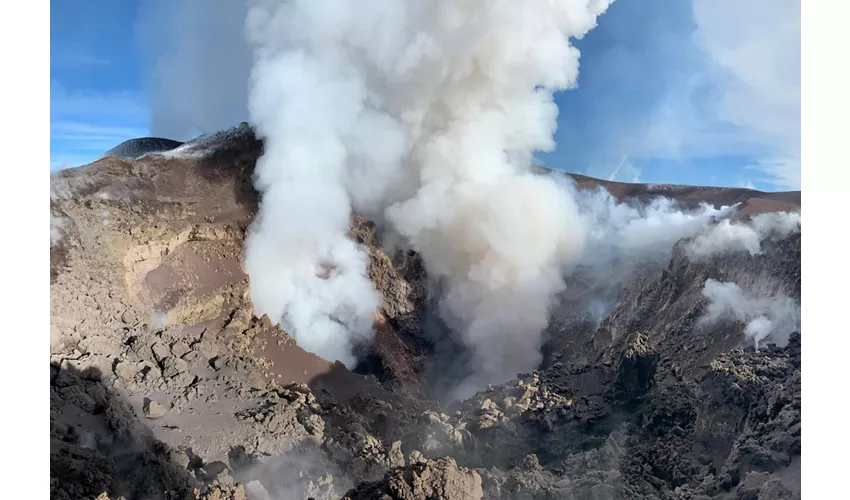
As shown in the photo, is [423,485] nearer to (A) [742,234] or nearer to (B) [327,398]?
(B) [327,398]

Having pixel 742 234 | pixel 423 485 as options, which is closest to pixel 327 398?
pixel 423 485

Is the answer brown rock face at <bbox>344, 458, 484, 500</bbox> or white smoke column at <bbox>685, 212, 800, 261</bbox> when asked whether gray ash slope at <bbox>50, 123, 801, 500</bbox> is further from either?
white smoke column at <bbox>685, 212, 800, 261</bbox>

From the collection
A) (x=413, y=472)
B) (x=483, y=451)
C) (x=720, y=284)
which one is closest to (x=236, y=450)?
(x=413, y=472)

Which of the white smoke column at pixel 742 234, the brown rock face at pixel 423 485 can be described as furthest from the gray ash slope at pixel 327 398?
the white smoke column at pixel 742 234

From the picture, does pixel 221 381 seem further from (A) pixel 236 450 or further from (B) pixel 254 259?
(B) pixel 254 259

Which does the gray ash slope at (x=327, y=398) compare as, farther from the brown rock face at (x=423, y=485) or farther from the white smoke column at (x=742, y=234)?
the white smoke column at (x=742, y=234)

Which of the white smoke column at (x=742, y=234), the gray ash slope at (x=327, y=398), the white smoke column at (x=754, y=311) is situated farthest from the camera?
the white smoke column at (x=742, y=234)
